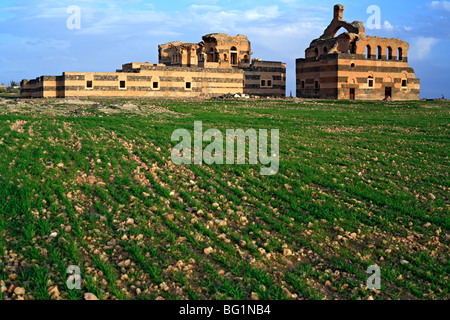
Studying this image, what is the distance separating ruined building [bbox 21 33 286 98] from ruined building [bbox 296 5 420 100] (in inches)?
262

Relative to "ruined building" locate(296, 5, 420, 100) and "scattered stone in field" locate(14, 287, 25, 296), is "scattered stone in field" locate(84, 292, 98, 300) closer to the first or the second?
"scattered stone in field" locate(14, 287, 25, 296)

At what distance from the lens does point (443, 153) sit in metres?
21.9

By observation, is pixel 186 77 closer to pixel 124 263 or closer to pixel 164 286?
pixel 124 263

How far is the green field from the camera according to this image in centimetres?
862

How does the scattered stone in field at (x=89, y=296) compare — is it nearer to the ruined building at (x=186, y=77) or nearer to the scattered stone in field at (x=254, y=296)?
the scattered stone in field at (x=254, y=296)

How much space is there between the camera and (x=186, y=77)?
6438 cm

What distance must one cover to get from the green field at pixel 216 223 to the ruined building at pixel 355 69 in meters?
47.8

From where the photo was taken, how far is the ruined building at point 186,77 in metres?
56.1

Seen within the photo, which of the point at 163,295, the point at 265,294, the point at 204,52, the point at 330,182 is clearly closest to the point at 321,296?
the point at 265,294

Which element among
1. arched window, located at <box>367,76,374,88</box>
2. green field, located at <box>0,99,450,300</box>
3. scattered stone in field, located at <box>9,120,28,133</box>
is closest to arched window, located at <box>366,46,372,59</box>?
arched window, located at <box>367,76,374,88</box>

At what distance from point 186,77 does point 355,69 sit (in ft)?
85.1

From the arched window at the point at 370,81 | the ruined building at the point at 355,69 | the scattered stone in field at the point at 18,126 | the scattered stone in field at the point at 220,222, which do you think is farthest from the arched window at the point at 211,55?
the scattered stone in field at the point at 220,222

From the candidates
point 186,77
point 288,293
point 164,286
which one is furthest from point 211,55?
point 288,293

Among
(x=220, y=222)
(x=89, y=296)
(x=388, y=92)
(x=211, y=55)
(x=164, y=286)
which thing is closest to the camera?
(x=89, y=296)
